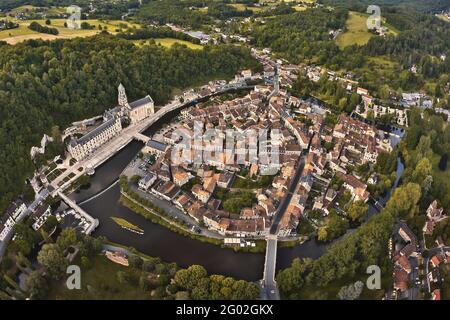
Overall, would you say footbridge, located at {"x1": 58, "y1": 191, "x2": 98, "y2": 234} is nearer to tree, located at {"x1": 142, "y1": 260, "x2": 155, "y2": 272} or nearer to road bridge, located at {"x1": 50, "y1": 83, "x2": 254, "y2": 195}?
road bridge, located at {"x1": 50, "y1": 83, "x2": 254, "y2": 195}

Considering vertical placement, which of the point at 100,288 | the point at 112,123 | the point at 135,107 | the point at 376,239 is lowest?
the point at 100,288

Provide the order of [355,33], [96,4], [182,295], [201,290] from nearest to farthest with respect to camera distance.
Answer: [182,295], [201,290], [355,33], [96,4]

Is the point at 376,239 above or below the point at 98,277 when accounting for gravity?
above

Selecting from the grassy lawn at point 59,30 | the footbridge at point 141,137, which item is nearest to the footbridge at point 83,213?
the footbridge at point 141,137

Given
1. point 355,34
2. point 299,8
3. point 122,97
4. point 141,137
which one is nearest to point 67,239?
point 141,137

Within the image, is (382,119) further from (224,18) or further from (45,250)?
(224,18)

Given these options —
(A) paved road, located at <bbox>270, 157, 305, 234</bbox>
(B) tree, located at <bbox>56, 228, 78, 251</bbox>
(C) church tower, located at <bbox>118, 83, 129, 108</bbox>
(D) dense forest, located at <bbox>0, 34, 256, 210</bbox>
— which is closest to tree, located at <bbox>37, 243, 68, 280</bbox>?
(B) tree, located at <bbox>56, 228, 78, 251</bbox>

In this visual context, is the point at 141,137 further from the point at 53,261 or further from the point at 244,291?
the point at 244,291
